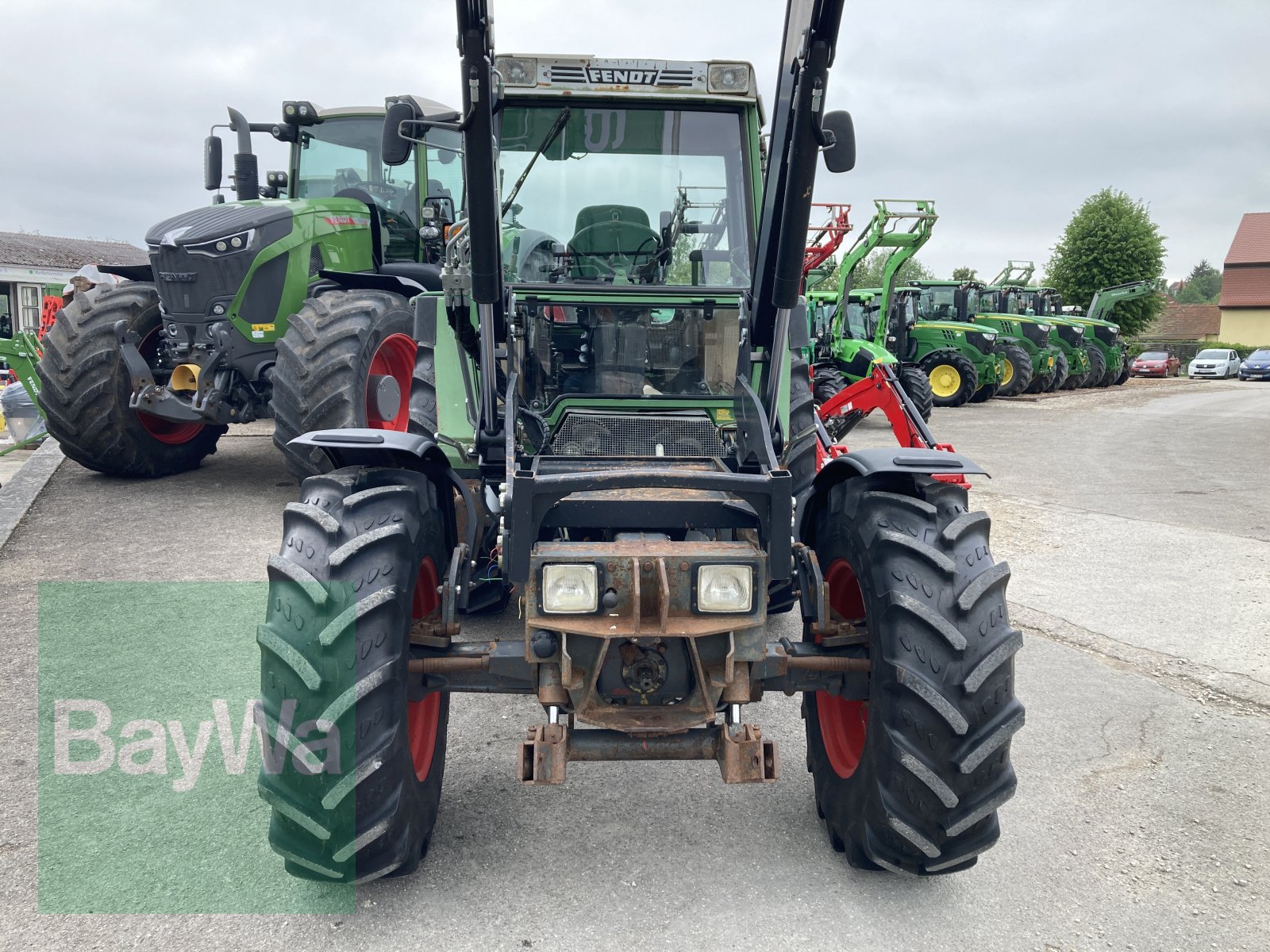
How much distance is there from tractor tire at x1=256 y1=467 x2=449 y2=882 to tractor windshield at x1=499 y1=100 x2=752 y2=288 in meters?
1.78

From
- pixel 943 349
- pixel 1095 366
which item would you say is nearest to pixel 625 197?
pixel 943 349

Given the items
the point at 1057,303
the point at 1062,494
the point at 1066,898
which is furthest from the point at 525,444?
the point at 1057,303

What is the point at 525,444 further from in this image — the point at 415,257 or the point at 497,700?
the point at 415,257

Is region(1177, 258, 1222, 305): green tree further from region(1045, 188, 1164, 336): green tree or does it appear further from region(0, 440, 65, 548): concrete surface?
region(0, 440, 65, 548): concrete surface

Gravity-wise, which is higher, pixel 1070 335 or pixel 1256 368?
pixel 1070 335

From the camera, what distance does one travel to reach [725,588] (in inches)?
110

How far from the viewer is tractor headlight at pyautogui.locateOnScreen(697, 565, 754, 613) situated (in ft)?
9.14

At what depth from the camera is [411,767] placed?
9.75 ft

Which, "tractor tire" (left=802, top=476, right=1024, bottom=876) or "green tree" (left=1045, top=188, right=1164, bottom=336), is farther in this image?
"green tree" (left=1045, top=188, right=1164, bottom=336)

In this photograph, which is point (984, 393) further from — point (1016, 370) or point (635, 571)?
point (635, 571)

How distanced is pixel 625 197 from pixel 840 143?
1.05 meters

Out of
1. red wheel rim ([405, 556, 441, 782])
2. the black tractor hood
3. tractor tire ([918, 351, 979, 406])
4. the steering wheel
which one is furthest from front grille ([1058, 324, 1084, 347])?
red wheel rim ([405, 556, 441, 782])

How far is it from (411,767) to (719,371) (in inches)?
82.6

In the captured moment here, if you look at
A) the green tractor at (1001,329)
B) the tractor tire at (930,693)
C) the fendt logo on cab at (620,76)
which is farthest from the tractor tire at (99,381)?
the green tractor at (1001,329)
